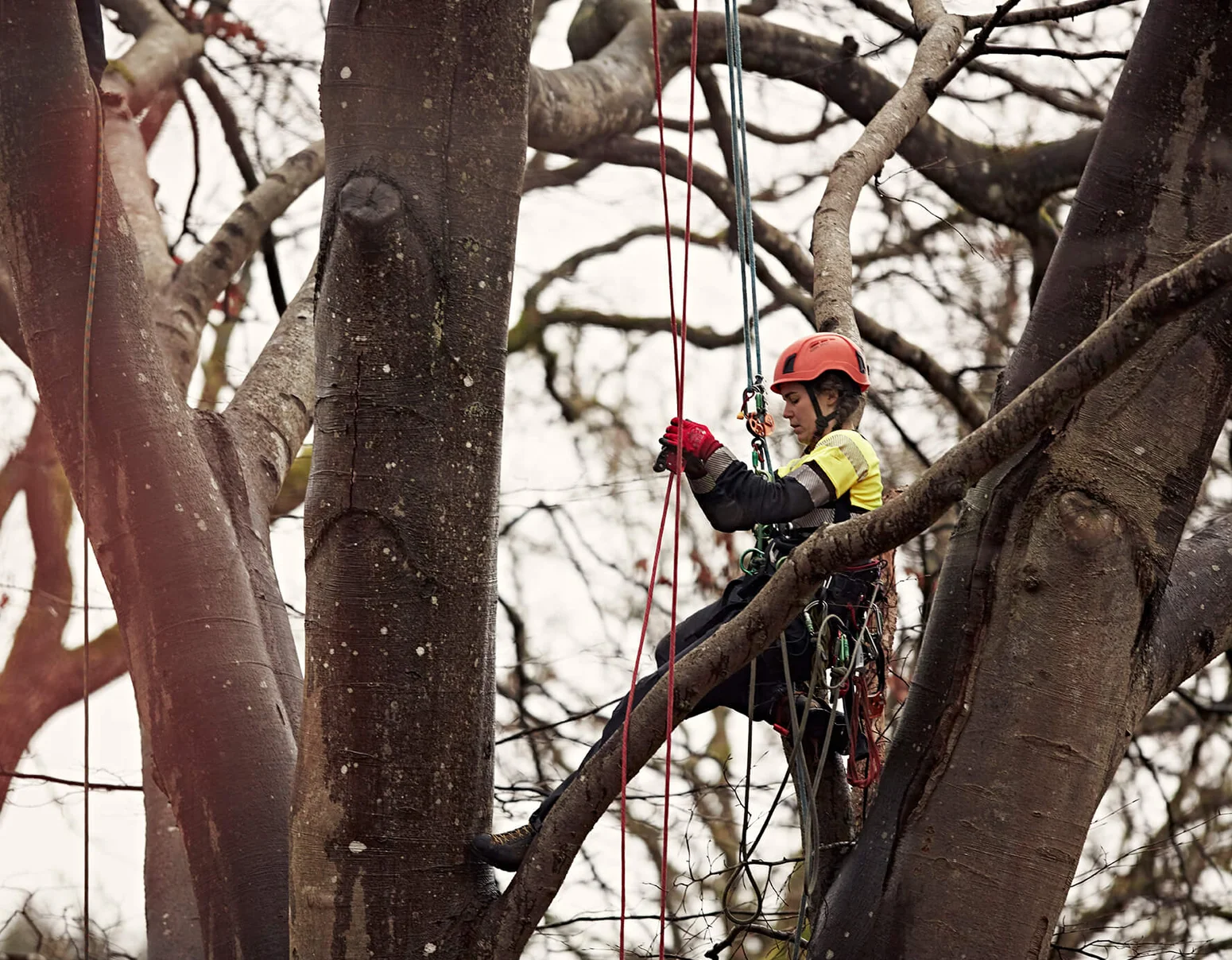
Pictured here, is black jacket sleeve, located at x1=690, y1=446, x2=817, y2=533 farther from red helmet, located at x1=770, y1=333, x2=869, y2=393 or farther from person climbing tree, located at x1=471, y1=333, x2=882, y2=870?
red helmet, located at x1=770, y1=333, x2=869, y2=393

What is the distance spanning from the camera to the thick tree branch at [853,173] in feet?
10.9

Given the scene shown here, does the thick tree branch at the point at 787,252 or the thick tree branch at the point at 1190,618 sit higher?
the thick tree branch at the point at 787,252

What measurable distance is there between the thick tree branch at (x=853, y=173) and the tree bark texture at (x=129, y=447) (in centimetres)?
147

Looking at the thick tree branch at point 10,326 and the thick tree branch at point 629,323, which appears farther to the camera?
the thick tree branch at point 629,323

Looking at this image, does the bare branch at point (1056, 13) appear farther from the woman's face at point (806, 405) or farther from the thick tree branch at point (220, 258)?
the thick tree branch at point (220, 258)

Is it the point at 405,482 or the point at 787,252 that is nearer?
the point at 405,482

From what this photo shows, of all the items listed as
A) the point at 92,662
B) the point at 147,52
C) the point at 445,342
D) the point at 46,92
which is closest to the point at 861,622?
the point at 445,342

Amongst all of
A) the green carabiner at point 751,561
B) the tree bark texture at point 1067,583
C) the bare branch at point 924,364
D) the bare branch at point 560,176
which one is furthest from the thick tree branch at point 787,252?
the tree bark texture at point 1067,583

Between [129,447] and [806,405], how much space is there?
4.76 feet

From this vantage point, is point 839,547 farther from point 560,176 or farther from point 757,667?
point 560,176

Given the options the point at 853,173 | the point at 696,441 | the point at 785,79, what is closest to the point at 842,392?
the point at 696,441

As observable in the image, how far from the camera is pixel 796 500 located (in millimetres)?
2850

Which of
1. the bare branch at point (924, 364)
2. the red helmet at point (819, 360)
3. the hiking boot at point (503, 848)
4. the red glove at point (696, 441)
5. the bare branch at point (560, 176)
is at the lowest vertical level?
the hiking boot at point (503, 848)

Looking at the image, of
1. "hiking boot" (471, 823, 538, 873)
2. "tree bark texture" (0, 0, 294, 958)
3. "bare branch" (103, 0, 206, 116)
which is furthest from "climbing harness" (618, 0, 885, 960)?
"bare branch" (103, 0, 206, 116)
